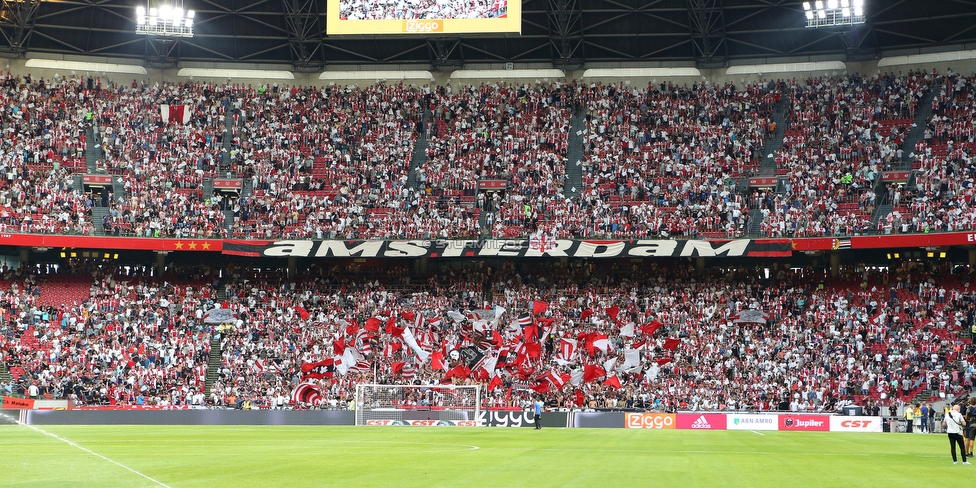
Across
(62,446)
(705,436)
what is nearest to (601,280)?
(705,436)

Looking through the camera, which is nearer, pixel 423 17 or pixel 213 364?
pixel 423 17

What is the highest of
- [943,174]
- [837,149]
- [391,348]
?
[837,149]

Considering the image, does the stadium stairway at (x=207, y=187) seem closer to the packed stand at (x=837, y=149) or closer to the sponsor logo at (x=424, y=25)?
the sponsor logo at (x=424, y=25)

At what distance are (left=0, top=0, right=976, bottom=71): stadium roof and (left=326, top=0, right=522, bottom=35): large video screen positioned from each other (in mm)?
8841

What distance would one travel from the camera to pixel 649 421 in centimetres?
4881

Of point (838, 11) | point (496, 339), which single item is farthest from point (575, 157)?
point (838, 11)

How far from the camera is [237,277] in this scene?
61.8 m

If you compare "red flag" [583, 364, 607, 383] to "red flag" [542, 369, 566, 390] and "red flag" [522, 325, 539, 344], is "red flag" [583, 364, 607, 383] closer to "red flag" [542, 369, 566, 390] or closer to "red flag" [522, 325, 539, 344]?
"red flag" [542, 369, 566, 390]

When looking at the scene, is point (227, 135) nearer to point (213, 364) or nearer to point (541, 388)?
point (213, 364)

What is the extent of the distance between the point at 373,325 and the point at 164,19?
877 inches

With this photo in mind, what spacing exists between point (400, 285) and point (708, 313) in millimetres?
18556

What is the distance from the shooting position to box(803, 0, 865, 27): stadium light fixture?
58.5 metres

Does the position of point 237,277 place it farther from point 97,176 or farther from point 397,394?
point 397,394

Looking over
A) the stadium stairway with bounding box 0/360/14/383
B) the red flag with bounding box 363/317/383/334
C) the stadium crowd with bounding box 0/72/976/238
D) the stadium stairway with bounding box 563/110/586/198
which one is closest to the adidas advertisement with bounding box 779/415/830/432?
the stadium crowd with bounding box 0/72/976/238
